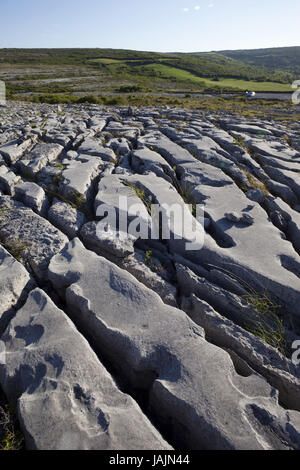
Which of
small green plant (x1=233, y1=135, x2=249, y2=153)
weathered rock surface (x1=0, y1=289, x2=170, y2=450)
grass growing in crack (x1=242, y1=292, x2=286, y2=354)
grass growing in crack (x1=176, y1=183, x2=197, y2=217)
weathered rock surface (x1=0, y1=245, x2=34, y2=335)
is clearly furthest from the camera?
small green plant (x1=233, y1=135, x2=249, y2=153)

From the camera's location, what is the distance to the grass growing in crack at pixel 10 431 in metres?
2.12

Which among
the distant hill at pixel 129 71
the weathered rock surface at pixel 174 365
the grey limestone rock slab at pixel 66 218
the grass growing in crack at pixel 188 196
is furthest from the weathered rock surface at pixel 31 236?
the distant hill at pixel 129 71

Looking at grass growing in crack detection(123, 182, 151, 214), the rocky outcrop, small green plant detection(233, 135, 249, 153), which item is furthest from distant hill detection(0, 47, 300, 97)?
the rocky outcrop

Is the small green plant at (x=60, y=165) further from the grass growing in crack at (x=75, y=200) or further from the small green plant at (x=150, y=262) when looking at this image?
the small green plant at (x=150, y=262)

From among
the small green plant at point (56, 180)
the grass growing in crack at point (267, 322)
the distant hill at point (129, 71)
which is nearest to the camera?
the grass growing in crack at point (267, 322)

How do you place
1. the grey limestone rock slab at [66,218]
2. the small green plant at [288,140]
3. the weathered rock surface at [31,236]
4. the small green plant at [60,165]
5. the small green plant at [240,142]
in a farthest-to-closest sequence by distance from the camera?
the small green plant at [288,140]
the small green plant at [240,142]
the small green plant at [60,165]
the grey limestone rock slab at [66,218]
the weathered rock surface at [31,236]

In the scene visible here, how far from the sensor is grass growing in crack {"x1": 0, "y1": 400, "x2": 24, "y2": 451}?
2.12 meters

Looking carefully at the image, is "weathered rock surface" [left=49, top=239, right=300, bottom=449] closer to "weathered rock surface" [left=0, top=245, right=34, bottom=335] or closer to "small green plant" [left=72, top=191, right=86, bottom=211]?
"weathered rock surface" [left=0, top=245, right=34, bottom=335]

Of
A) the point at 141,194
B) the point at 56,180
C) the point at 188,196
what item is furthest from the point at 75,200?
the point at 188,196

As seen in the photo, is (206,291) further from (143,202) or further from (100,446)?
(143,202)

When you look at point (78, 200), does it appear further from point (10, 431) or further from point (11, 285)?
point (10, 431)

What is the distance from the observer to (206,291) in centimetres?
344

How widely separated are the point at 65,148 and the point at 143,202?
15.0ft
